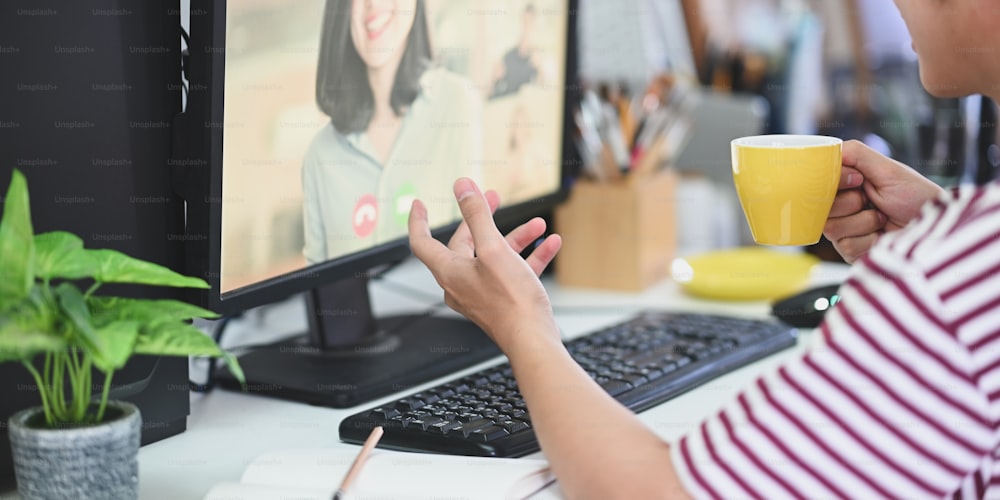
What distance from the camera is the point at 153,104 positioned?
0.90m

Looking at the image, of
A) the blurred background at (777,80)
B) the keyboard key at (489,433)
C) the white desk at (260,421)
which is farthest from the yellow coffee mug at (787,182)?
the blurred background at (777,80)

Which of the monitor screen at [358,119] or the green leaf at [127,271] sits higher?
the monitor screen at [358,119]

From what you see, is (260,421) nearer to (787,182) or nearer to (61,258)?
(61,258)

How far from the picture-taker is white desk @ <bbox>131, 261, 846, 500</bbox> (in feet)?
2.84

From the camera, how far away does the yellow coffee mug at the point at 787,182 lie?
3.05 feet

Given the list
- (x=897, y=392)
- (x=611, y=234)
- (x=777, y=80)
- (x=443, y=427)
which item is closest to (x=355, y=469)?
(x=443, y=427)

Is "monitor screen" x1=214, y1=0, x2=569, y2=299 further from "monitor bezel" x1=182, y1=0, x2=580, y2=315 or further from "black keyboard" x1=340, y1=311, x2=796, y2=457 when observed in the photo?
"black keyboard" x1=340, y1=311, x2=796, y2=457

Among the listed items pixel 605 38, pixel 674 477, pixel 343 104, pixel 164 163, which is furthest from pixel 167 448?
pixel 605 38

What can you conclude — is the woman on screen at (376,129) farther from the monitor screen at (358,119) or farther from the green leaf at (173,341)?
the green leaf at (173,341)

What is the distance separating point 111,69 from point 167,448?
12.0 inches

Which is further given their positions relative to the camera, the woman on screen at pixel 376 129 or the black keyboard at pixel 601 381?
the woman on screen at pixel 376 129

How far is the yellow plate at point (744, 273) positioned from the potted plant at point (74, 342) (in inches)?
34.5

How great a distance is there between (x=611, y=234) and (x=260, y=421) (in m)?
0.65

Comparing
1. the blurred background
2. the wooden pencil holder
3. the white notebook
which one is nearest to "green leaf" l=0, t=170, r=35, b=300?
the white notebook
